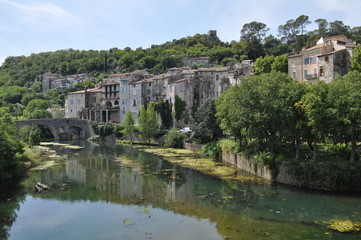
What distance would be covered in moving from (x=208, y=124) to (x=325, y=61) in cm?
2025

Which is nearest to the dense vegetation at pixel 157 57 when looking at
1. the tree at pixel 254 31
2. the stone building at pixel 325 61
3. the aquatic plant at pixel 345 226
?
the tree at pixel 254 31

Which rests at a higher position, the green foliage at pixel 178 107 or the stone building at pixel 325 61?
the stone building at pixel 325 61

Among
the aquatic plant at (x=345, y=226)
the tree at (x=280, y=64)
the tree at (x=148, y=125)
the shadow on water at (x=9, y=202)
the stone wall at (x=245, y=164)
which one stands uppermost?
the tree at (x=280, y=64)

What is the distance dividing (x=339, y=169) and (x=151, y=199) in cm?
1613

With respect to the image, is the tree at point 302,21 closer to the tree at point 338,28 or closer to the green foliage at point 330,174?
the tree at point 338,28

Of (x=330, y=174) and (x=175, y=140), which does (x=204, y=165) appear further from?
(x=175, y=140)

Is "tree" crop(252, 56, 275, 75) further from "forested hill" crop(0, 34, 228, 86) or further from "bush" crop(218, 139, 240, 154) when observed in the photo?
"forested hill" crop(0, 34, 228, 86)

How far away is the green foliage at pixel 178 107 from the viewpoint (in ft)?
246

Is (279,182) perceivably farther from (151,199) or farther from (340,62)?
(340,62)

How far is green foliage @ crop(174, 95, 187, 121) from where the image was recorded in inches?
2948

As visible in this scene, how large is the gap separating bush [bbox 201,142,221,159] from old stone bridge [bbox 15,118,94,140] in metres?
42.6

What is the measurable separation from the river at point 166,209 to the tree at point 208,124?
61.2 ft

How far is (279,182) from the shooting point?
3172cm

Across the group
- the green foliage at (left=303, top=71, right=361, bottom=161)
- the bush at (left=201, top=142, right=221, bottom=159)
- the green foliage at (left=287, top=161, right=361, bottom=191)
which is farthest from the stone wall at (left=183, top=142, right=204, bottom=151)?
the green foliage at (left=303, top=71, right=361, bottom=161)
